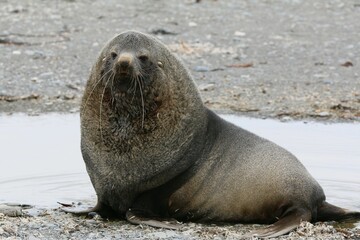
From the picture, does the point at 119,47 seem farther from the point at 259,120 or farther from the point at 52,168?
the point at 259,120

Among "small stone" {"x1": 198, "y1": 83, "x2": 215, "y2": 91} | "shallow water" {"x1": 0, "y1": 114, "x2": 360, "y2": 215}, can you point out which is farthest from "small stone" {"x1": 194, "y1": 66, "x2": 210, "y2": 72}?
"shallow water" {"x1": 0, "y1": 114, "x2": 360, "y2": 215}

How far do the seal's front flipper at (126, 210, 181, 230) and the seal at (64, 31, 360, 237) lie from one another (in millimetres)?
17

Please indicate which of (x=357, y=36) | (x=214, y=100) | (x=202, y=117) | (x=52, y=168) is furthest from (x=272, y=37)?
(x=202, y=117)

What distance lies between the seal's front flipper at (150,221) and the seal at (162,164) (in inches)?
0.7

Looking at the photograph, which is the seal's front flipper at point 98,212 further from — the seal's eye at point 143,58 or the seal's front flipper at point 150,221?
the seal's eye at point 143,58

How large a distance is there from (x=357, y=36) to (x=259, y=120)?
203 inches

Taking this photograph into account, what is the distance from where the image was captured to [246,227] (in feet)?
24.0

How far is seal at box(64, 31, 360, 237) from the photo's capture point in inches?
292

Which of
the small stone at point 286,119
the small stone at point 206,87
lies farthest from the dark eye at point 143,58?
the small stone at point 206,87

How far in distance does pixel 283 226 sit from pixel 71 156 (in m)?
3.06

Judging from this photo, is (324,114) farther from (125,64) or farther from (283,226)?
(125,64)

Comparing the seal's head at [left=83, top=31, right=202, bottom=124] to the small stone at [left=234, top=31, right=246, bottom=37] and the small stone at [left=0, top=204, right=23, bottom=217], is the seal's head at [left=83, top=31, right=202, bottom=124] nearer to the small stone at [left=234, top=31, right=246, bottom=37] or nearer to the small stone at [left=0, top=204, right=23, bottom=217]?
the small stone at [left=0, top=204, right=23, bottom=217]

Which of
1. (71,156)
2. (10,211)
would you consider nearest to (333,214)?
(10,211)

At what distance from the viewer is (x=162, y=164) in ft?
24.5
